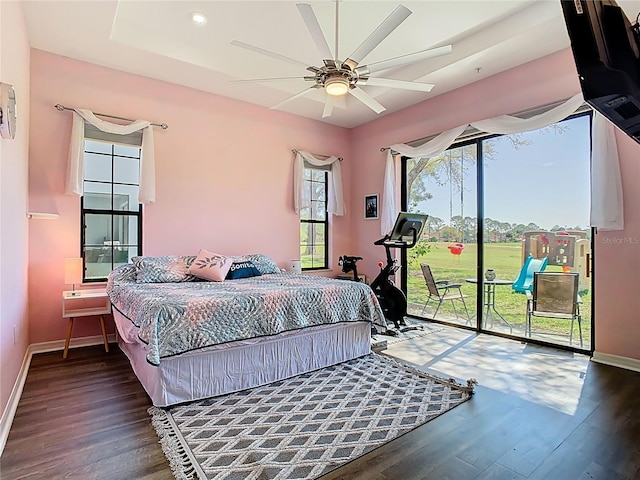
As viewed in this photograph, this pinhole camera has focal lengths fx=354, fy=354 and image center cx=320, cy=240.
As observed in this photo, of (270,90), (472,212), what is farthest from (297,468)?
(270,90)

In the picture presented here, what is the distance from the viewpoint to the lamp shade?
140 inches

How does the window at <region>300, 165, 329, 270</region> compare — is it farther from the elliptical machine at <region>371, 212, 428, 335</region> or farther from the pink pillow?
the pink pillow

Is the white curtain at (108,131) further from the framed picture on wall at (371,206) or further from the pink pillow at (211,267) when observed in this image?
the framed picture on wall at (371,206)

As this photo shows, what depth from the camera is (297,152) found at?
5559 mm

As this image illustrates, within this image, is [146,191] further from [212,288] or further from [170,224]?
[212,288]

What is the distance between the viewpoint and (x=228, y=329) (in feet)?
8.51

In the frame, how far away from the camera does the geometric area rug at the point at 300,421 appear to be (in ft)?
5.99

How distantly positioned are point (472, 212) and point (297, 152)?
2723 millimetres

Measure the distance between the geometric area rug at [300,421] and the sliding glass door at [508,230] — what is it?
6.32 feet

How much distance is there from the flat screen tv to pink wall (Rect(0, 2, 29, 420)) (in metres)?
3.00

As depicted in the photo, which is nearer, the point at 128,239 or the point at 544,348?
the point at 544,348

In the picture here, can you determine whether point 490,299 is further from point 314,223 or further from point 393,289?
point 314,223

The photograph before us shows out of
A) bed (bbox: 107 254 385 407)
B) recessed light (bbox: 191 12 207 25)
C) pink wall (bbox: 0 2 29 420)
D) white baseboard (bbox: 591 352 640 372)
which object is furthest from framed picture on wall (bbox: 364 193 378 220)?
pink wall (bbox: 0 2 29 420)

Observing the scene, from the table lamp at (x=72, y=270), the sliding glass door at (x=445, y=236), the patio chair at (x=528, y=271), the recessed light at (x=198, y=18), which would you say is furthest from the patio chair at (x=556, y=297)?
the table lamp at (x=72, y=270)
